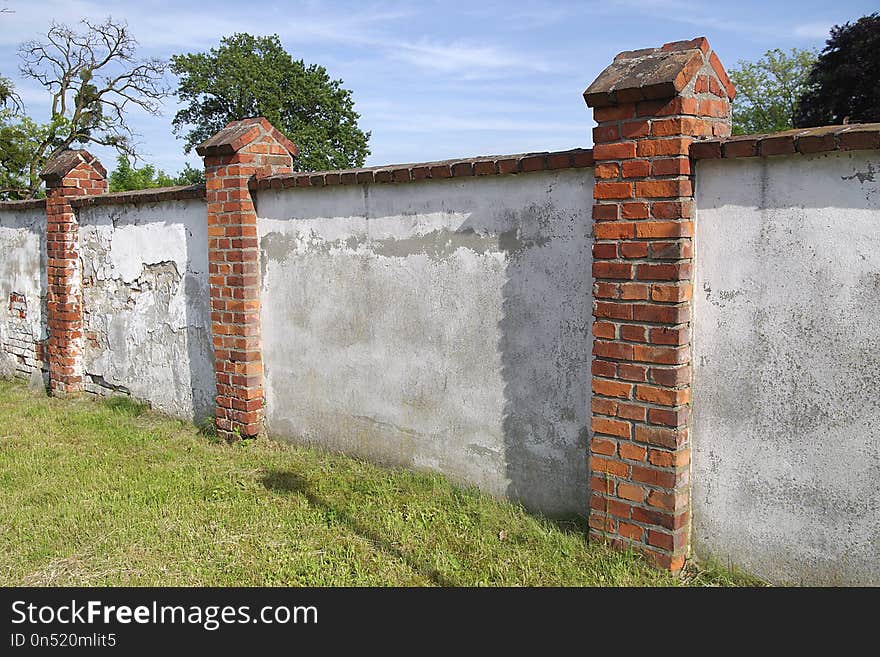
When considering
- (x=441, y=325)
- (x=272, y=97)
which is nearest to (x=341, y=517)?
(x=441, y=325)

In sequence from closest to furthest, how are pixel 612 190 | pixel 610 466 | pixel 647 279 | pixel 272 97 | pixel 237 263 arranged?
pixel 647 279 < pixel 612 190 < pixel 610 466 < pixel 237 263 < pixel 272 97

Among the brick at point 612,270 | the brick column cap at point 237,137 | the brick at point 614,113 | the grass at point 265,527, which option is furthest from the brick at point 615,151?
the brick column cap at point 237,137

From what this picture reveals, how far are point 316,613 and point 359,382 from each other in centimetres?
206

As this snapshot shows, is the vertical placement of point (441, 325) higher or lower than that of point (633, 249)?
lower

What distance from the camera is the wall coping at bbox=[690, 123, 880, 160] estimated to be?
9.43 feet

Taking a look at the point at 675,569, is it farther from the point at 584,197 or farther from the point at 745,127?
the point at 745,127

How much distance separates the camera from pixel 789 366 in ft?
10.5

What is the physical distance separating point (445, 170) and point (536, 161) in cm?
65

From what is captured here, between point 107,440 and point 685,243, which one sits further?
point 107,440

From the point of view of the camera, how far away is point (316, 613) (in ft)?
11.1

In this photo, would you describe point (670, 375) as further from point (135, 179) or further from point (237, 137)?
point (135, 179)

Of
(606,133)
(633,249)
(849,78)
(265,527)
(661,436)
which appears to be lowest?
(265,527)

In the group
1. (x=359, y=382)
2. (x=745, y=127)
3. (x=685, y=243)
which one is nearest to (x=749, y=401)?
(x=685, y=243)

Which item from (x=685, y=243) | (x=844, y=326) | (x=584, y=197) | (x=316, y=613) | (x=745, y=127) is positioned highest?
(x=745, y=127)
